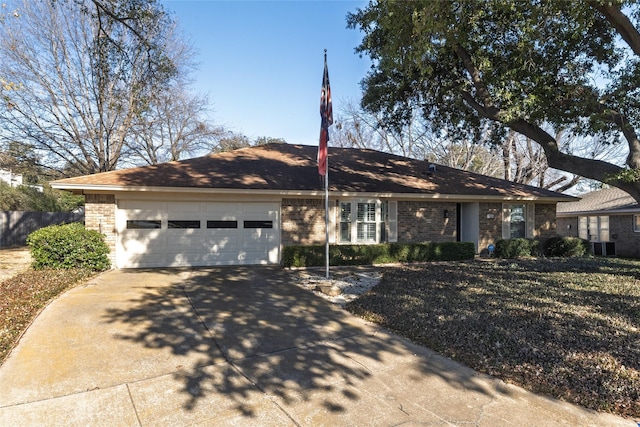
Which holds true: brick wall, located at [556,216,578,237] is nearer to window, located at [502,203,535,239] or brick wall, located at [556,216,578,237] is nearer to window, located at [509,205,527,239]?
window, located at [502,203,535,239]

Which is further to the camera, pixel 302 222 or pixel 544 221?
pixel 544 221

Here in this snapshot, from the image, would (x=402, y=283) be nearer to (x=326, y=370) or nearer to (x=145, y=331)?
(x=326, y=370)

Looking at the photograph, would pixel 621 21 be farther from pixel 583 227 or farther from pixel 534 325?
pixel 583 227

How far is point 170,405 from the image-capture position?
11.4 ft

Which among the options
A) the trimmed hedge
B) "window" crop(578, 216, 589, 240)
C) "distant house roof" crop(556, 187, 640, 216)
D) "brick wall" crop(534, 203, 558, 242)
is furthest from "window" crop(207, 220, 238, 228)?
"window" crop(578, 216, 589, 240)

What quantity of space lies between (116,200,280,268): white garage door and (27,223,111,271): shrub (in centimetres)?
90

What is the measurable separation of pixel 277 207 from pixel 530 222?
10712 millimetres

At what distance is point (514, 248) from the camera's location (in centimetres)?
1479

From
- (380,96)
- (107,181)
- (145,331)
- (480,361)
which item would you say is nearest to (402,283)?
(480,361)

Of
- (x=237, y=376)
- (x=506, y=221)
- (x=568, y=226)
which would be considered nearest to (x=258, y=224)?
(x=237, y=376)

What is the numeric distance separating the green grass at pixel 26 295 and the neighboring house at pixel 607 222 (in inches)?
899

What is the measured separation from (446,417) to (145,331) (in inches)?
160

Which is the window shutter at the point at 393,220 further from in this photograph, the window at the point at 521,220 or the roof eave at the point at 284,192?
the window at the point at 521,220

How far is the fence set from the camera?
60.5ft
